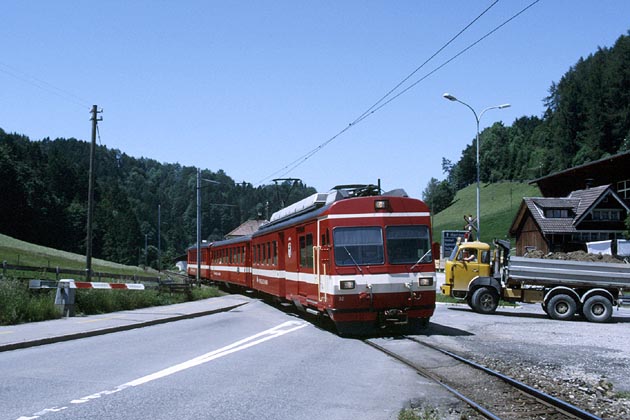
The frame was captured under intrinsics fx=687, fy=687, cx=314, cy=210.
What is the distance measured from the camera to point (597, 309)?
2138 cm

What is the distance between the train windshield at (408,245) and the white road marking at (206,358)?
3.29 m

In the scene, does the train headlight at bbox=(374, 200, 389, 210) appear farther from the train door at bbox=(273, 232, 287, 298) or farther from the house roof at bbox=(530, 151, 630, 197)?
the house roof at bbox=(530, 151, 630, 197)

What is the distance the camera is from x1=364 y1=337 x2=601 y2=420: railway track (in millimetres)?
Result: 7340

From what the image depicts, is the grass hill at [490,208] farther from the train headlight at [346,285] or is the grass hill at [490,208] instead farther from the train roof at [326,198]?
the train headlight at [346,285]

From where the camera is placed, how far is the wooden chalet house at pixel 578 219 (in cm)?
6219

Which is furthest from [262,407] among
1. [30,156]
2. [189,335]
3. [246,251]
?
[30,156]

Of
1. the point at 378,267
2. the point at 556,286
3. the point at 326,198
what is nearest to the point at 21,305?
the point at 326,198

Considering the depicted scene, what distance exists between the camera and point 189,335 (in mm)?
15867

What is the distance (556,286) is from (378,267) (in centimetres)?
984

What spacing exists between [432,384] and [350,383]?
1090mm

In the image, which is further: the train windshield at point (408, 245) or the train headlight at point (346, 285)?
the train windshield at point (408, 245)

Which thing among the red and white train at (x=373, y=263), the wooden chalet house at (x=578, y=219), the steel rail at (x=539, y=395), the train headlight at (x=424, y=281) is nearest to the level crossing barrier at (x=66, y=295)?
the red and white train at (x=373, y=263)

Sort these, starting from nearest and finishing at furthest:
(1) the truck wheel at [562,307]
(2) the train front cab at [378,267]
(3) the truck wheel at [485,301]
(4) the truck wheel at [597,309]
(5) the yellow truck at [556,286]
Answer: (2) the train front cab at [378,267] < (4) the truck wheel at [597,309] < (5) the yellow truck at [556,286] < (1) the truck wheel at [562,307] < (3) the truck wheel at [485,301]

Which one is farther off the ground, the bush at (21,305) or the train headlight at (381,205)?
the train headlight at (381,205)
